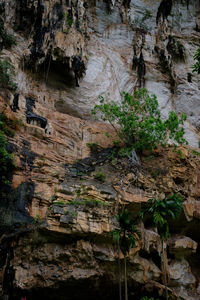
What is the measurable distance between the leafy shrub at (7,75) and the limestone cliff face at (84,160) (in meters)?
0.72

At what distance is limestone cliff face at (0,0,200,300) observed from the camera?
48.7 feet

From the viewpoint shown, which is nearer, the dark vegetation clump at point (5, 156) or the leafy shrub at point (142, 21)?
the dark vegetation clump at point (5, 156)

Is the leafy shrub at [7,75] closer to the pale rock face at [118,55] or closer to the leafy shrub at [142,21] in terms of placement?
the pale rock face at [118,55]

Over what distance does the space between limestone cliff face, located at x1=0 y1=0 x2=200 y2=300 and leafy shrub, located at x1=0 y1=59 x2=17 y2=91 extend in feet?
2.37

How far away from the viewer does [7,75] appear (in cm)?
1917

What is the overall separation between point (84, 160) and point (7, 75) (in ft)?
25.2

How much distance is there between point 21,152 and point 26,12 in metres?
13.3

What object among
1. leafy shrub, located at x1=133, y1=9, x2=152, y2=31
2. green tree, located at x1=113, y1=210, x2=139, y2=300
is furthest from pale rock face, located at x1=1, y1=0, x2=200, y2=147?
green tree, located at x1=113, y1=210, x2=139, y2=300

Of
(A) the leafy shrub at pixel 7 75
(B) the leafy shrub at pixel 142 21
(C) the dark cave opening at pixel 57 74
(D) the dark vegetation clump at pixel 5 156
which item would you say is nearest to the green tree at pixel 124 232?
(D) the dark vegetation clump at pixel 5 156

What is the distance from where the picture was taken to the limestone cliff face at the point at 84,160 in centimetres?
1485

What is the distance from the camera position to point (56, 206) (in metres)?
15.5

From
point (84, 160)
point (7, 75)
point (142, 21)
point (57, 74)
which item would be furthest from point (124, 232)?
point (142, 21)

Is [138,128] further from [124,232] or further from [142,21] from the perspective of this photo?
[142,21]

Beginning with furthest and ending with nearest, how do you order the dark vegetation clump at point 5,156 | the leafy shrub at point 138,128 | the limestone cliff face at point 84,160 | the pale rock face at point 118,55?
1. the pale rock face at point 118,55
2. the leafy shrub at point 138,128
3. the dark vegetation clump at point 5,156
4. the limestone cliff face at point 84,160
